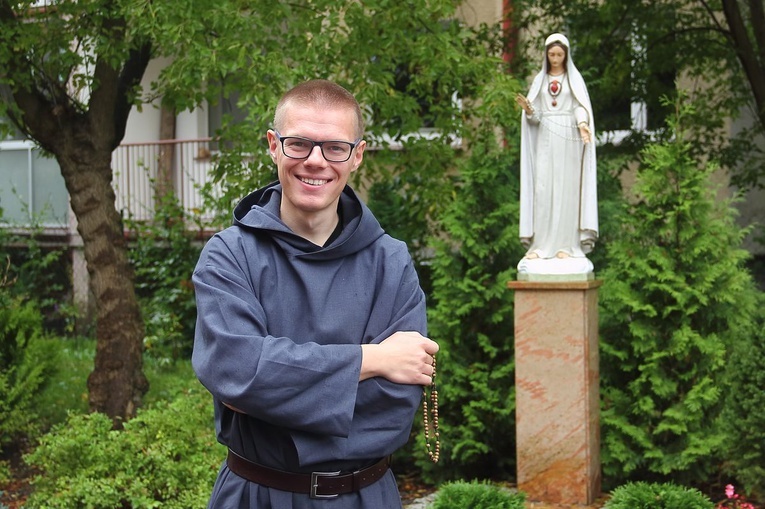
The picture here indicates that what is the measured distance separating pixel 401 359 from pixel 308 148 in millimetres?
532

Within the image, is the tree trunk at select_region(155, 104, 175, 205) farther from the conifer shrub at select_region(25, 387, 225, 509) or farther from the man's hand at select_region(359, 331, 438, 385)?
the man's hand at select_region(359, 331, 438, 385)

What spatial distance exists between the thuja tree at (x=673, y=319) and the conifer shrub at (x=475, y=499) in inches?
82.2

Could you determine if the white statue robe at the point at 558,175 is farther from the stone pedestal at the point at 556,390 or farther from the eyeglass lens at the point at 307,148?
the eyeglass lens at the point at 307,148

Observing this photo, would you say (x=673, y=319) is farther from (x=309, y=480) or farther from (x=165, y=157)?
(x=165, y=157)

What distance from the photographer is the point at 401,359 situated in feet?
7.61

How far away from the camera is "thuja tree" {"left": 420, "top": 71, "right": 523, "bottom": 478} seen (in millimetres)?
7105

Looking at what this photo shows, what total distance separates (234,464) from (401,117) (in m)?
5.40

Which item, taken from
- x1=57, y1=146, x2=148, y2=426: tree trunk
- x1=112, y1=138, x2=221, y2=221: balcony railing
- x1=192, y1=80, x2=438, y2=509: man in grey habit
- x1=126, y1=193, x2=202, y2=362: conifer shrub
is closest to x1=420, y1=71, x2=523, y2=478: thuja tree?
x1=57, y1=146, x2=148, y2=426: tree trunk

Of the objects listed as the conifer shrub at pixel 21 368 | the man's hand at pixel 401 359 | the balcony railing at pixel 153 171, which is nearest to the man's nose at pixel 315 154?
the man's hand at pixel 401 359

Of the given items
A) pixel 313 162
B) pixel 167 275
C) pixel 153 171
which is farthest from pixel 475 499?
pixel 153 171

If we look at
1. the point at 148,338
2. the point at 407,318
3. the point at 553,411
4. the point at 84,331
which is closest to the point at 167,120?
the point at 84,331

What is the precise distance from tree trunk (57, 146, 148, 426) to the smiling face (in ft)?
18.5

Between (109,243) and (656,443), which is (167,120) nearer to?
(109,243)

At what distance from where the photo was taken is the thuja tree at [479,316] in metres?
7.11
